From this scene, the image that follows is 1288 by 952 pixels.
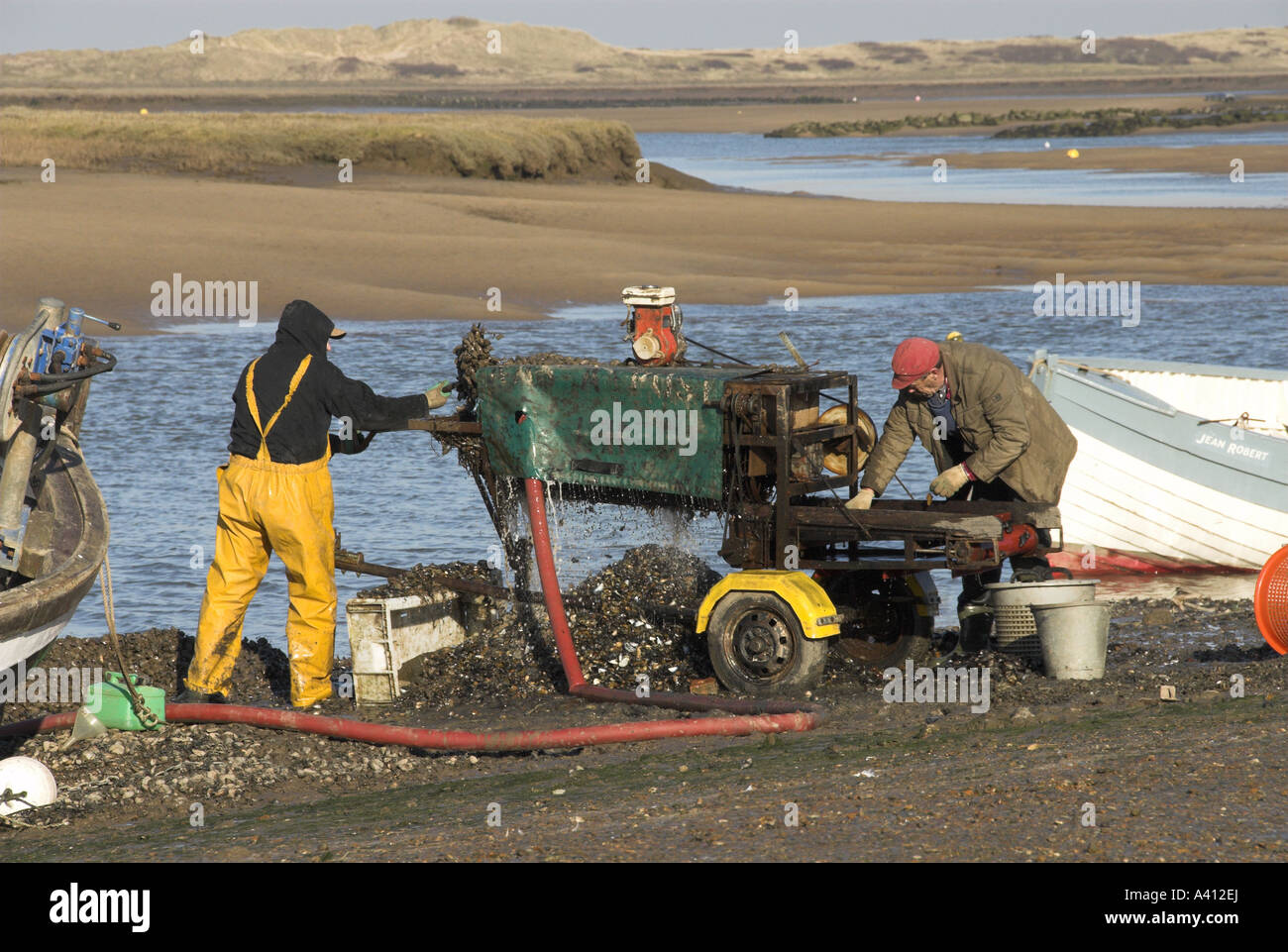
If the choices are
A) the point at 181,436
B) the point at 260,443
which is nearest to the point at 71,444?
the point at 260,443

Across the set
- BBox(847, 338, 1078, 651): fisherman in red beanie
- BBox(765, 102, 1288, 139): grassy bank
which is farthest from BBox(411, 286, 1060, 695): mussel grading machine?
BBox(765, 102, 1288, 139): grassy bank

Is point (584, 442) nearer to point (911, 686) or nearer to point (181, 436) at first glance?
point (911, 686)

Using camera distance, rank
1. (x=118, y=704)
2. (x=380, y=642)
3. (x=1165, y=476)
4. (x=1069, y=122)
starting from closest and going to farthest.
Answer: (x=118, y=704) → (x=380, y=642) → (x=1165, y=476) → (x=1069, y=122)

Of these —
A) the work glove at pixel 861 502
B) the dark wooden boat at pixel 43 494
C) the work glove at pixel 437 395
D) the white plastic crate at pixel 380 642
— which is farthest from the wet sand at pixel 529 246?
the work glove at pixel 861 502

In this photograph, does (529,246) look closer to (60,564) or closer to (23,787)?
(60,564)

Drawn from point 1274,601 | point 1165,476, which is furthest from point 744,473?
point 1165,476

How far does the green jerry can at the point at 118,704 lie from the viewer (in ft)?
23.6

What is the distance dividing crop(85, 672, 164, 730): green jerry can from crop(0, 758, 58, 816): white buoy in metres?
0.82

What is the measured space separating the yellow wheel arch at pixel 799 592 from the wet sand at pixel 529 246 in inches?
554

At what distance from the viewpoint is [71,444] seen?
8156 mm

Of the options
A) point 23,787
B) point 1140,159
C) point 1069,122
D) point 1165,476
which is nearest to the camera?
point 23,787

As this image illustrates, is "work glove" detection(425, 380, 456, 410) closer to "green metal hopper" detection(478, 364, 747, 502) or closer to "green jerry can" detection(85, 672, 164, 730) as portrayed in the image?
"green metal hopper" detection(478, 364, 747, 502)

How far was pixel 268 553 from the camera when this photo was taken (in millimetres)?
7766

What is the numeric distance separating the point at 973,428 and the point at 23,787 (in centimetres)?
465
